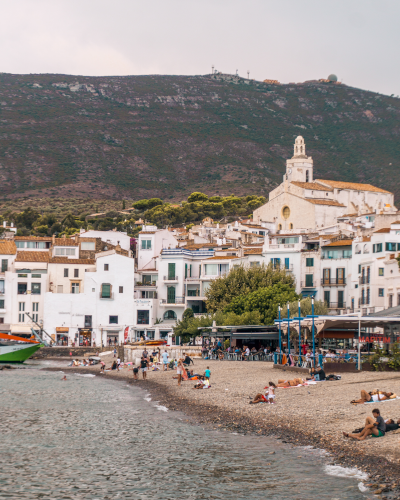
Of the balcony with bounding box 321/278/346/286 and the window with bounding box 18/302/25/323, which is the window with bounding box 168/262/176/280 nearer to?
the window with bounding box 18/302/25/323

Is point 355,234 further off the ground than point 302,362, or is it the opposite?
point 355,234

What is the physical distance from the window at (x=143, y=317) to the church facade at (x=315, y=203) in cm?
3746

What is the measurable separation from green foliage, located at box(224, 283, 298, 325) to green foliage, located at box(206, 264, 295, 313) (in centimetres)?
206

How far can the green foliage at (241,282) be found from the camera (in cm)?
7231

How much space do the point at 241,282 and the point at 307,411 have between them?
45776 millimetres

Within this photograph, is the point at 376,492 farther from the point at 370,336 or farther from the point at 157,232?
the point at 157,232

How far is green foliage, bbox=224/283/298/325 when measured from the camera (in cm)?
6631

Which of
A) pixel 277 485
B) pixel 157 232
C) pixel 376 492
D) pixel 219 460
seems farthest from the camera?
pixel 157 232

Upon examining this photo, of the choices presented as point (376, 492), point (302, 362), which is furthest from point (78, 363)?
point (376, 492)

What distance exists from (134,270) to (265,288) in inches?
1008

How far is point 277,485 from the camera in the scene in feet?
62.7

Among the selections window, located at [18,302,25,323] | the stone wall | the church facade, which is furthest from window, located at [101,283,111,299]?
the church facade

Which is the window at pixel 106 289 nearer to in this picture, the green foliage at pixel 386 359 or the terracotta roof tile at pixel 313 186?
the terracotta roof tile at pixel 313 186

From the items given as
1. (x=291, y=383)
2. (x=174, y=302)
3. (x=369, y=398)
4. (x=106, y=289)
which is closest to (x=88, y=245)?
(x=106, y=289)
